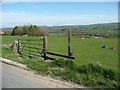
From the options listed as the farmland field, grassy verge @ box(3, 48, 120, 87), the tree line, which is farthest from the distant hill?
the tree line

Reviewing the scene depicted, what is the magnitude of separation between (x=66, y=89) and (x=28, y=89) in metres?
1.13

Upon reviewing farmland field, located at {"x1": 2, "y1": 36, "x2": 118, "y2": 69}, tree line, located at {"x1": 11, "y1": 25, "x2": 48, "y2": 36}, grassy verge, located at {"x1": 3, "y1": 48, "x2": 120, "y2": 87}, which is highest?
tree line, located at {"x1": 11, "y1": 25, "x2": 48, "y2": 36}

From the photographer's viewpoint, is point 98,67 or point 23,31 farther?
point 23,31

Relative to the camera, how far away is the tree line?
5792 cm

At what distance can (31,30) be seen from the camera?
63.8 m

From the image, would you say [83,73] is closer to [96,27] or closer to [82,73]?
[82,73]

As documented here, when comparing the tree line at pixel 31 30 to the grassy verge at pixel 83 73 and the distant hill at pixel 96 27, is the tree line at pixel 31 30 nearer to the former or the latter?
the distant hill at pixel 96 27

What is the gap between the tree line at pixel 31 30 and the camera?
190 ft

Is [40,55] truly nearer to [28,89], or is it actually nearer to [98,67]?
[98,67]

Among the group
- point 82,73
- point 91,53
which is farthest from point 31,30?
point 82,73

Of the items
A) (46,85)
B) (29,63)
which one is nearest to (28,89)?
(46,85)

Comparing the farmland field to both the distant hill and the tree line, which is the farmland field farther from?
the tree line

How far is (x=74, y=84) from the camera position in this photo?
8375mm

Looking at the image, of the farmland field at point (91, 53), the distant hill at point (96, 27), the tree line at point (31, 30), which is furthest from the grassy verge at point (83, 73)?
the tree line at point (31, 30)
